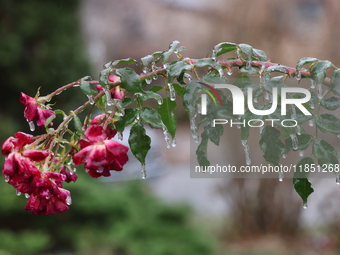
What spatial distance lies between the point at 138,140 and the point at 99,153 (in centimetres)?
6

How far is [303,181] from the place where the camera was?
46 centimetres

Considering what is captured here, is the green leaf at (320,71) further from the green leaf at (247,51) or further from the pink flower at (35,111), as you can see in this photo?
the pink flower at (35,111)

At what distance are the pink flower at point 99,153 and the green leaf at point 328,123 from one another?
10.0 inches

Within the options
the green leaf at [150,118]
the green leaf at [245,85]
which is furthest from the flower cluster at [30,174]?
the green leaf at [245,85]

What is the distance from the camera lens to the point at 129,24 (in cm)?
562

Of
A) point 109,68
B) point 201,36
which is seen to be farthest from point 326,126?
point 201,36

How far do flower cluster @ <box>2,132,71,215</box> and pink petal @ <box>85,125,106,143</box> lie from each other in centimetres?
5

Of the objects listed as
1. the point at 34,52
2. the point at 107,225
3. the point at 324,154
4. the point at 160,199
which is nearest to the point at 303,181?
the point at 324,154

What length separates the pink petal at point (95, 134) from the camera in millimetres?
409

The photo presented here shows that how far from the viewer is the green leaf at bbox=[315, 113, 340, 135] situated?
1.43ft

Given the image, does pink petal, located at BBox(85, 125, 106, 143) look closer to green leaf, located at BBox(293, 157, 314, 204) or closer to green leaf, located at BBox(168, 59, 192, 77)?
green leaf, located at BBox(168, 59, 192, 77)

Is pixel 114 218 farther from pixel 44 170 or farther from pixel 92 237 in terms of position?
pixel 44 170

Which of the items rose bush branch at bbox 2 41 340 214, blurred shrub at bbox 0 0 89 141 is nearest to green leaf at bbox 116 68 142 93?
rose bush branch at bbox 2 41 340 214

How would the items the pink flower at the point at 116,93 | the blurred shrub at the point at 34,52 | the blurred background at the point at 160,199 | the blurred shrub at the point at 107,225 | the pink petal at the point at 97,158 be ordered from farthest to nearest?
the blurred shrub at the point at 34,52, the blurred background at the point at 160,199, the blurred shrub at the point at 107,225, the pink flower at the point at 116,93, the pink petal at the point at 97,158
